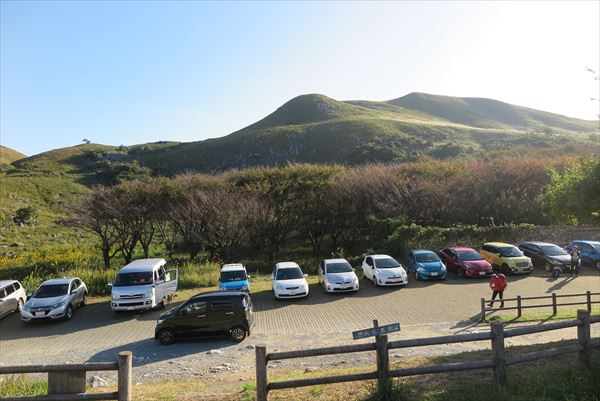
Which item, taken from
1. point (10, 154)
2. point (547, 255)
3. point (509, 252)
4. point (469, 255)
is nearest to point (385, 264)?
point (469, 255)

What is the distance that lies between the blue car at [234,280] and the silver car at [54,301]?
606 centimetres

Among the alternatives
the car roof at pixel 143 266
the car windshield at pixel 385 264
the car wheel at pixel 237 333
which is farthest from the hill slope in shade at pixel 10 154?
the car wheel at pixel 237 333

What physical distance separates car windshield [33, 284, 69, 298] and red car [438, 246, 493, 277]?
18726mm

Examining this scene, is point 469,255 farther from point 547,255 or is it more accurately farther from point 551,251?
point 551,251

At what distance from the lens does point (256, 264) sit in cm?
3178

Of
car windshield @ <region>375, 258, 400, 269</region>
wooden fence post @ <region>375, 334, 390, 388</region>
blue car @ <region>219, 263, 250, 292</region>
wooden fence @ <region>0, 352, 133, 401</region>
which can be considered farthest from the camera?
car windshield @ <region>375, 258, 400, 269</region>

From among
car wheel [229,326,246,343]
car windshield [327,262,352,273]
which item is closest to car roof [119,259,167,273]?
car wheel [229,326,246,343]

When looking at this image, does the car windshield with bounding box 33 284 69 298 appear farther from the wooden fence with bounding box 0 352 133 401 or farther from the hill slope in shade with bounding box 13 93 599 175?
the hill slope in shade with bounding box 13 93 599 175

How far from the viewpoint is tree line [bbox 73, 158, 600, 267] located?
3069 centimetres

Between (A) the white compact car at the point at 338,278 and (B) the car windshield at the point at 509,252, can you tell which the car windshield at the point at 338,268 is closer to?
(A) the white compact car at the point at 338,278

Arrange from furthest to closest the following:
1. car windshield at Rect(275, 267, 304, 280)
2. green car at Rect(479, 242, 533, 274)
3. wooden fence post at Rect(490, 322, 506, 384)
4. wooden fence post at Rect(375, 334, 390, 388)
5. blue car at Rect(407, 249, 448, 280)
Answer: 1. green car at Rect(479, 242, 533, 274)
2. blue car at Rect(407, 249, 448, 280)
3. car windshield at Rect(275, 267, 304, 280)
4. wooden fence post at Rect(490, 322, 506, 384)
5. wooden fence post at Rect(375, 334, 390, 388)

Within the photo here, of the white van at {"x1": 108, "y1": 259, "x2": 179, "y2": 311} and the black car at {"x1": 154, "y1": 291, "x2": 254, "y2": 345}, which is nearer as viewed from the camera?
the black car at {"x1": 154, "y1": 291, "x2": 254, "y2": 345}

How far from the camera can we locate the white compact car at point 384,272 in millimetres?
20419

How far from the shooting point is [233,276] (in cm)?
1933
